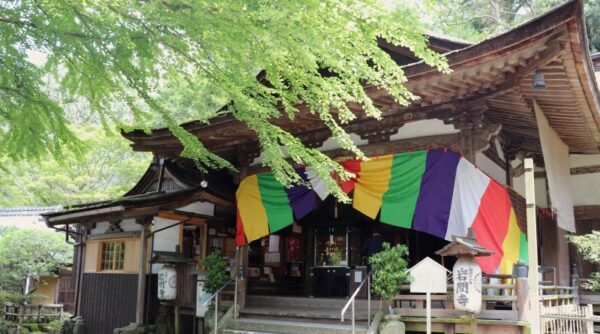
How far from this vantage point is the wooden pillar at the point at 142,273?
11.7 m

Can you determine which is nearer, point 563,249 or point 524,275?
point 524,275

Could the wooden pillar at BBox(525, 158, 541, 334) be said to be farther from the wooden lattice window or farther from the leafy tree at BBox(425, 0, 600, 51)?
the leafy tree at BBox(425, 0, 600, 51)

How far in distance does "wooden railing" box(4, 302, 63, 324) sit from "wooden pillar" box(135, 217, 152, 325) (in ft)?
14.6

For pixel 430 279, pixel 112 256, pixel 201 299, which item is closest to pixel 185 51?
pixel 430 279

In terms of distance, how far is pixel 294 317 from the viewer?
30.8 ft

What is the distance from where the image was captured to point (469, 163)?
27.0 ft

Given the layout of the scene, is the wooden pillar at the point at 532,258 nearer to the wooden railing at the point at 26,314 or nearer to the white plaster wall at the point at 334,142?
A: the white plaster wall at the point at 334,142

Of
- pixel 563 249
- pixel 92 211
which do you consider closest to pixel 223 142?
pixel 92 211

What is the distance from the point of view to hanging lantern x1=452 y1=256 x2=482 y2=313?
23.1 ft

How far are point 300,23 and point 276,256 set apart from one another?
11383 mm

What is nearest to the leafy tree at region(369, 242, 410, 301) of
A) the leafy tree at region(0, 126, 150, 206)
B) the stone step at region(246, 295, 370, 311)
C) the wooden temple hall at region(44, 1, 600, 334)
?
the wooden temple hall at region(44, 1, 600, 334)

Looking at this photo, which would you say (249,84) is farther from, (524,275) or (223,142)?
(223,142)

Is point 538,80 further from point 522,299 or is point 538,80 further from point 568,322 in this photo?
point 568,322

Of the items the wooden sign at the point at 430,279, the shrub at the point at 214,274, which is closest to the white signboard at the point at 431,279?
the wooden sign at the point at 430,279
